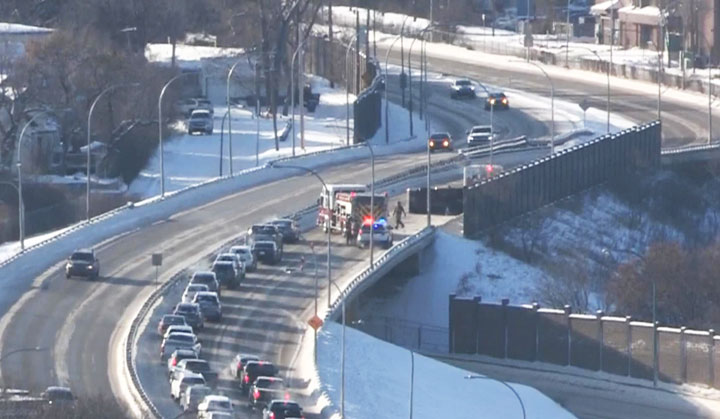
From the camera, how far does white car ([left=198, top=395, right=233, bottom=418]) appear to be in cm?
4072

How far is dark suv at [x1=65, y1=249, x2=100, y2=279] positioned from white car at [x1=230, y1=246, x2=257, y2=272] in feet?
11.7

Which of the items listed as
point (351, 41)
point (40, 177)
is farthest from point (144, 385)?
point (351, 41)

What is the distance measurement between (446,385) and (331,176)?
Result: 22.4 meters

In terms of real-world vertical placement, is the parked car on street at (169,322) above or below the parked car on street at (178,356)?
above

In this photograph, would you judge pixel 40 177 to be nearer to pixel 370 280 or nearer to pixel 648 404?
pixel 370 280

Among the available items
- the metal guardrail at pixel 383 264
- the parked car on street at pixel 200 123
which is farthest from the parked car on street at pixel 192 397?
the parked car on street at pixel 200 123

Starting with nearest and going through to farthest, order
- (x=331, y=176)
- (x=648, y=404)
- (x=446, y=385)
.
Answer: (x=446, y=385) → (x=648, y=404) → (x=331, y=176)

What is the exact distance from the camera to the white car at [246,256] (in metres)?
55.7

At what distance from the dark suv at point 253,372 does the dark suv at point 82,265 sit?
10333 mm

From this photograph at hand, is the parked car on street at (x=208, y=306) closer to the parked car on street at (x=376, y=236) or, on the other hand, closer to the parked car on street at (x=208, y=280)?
the parked car on street at (x=208, y=280)

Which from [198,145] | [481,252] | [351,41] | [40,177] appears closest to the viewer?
[481,252]

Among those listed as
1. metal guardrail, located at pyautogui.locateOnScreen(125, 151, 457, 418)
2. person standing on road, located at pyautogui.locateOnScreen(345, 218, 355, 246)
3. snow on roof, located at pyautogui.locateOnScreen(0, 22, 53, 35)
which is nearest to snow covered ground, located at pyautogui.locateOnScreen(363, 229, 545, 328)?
metal guardrail, located at pyautogui.locateOnScreen(125, 151, 457, 418)

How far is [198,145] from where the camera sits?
7962 cm

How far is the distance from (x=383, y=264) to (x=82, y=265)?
7.45 m
